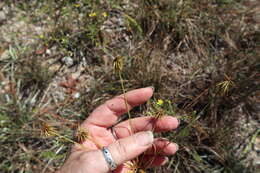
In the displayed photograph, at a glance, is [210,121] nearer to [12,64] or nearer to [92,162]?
[92,162]

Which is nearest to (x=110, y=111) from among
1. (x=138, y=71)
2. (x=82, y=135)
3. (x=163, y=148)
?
(x=82, y=135)

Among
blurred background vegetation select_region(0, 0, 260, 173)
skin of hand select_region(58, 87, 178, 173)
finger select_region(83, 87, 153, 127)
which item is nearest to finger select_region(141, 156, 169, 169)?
skin of hand select_region(58, 87, 178, 173)

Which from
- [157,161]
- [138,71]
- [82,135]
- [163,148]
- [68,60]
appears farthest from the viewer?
[68,60]

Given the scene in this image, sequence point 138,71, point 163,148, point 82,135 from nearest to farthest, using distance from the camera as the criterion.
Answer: point 82,135 < point 163,148 < point 138,71

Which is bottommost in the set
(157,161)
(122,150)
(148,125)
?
(157,161)

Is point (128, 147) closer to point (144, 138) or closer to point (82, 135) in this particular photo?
point (144, 138)

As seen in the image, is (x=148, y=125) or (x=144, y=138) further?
(x=148, y=125)

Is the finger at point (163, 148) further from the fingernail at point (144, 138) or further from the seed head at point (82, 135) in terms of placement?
the seed head at point (82, 135)
